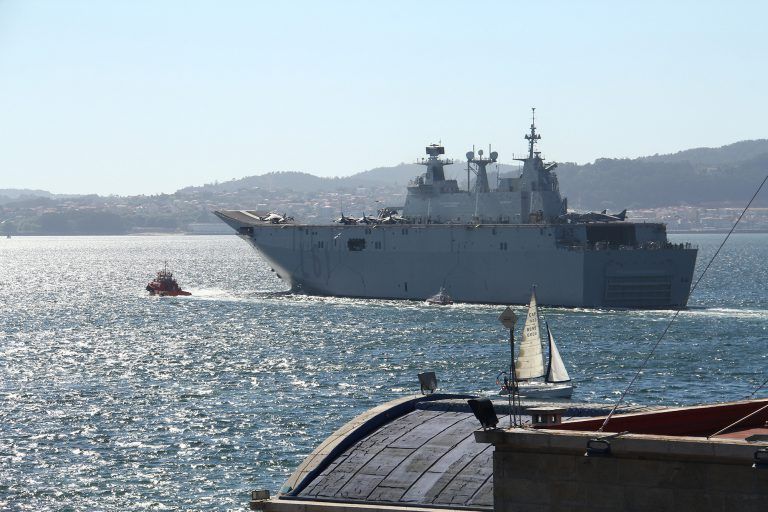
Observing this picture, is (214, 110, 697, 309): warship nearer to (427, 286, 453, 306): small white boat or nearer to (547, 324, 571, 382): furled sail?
(427, 286, 453, 306): small white boat

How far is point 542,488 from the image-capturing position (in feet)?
39.6

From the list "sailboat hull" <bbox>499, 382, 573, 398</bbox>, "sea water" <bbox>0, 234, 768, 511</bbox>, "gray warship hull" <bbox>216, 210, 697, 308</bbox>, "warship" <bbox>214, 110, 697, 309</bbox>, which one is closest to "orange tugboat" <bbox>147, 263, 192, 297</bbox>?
"sea water" <bbox>0, 234, 768, 511</bbox>

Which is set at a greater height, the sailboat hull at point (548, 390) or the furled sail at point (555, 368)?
the furled sail at point (555, 368)

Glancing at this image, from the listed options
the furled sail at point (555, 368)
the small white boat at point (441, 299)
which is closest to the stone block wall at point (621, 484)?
the furled sail at point (555, 368)

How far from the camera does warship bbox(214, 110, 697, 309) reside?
7169 centimetres

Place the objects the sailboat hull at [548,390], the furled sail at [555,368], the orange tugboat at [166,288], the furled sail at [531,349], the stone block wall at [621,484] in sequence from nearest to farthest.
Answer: the stone block wall at [621,484] < the furled sail at [531,349] < the furled sail at [555,368] < the sailboat hull at [548,390] < the orange tugboat at [166,288]

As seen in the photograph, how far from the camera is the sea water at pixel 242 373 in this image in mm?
30234

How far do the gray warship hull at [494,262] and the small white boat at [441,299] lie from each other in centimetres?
54

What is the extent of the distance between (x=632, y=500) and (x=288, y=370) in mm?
38478

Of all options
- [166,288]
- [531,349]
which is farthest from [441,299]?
[531,349]

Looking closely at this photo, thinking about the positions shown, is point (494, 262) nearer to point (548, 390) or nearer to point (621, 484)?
point (548, 390)

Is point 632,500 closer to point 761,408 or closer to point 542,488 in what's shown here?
point 542,488

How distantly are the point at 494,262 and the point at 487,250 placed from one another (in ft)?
2.78

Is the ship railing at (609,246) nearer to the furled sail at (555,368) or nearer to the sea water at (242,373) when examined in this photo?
the sea water at (242,373)
